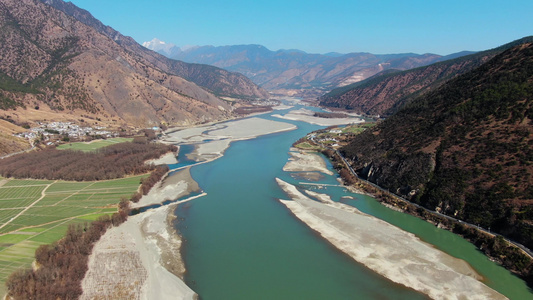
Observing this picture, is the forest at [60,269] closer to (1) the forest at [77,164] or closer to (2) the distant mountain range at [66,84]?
(1) the forest at [77,164]

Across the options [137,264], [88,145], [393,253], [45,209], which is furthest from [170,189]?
[88,145]

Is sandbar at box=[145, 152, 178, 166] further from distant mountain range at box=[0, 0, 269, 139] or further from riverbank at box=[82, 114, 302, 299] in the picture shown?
distant mountain range at box=[0, 0, 269, 139]

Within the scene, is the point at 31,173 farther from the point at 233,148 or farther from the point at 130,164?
the point at 233,148

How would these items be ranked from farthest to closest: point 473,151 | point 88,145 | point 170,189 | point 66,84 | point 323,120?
point 323,120 < point 66,84 < point 88,145 < point 170,189 < point 473,151

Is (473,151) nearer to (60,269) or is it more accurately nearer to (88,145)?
(60,269)

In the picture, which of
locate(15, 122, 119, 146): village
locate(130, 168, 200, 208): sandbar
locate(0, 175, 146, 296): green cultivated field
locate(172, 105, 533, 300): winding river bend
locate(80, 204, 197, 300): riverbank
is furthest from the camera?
locate(15, 122, 119, 146): village

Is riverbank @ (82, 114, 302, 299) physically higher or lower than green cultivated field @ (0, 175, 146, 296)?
lower

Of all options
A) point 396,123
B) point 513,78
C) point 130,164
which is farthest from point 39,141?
point 513,78

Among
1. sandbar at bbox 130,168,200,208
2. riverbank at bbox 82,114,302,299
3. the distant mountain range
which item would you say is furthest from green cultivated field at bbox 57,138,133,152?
riverbank at bbox 82,114,302,299
